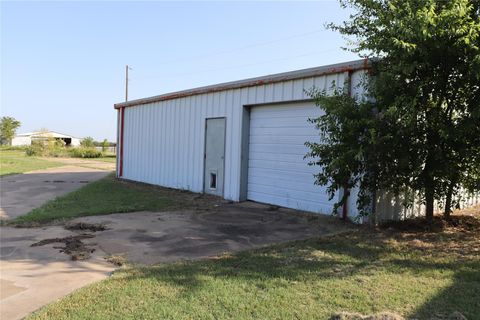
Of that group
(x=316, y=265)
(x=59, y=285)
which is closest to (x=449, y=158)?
(x=316, y=265)

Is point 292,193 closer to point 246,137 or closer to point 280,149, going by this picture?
point 280,149

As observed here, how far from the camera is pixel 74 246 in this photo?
21.4 ft

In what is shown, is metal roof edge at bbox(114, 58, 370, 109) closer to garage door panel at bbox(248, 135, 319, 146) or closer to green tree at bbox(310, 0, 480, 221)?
green tree at bbox(310, 0, 480, 221)

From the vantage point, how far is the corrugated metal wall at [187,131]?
10281 millimetres

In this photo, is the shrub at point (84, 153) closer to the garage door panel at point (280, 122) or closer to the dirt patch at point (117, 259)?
the garage door panel at point (280, 122)

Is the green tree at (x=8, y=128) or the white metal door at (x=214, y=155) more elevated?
the green tree at (x=8, y=128)

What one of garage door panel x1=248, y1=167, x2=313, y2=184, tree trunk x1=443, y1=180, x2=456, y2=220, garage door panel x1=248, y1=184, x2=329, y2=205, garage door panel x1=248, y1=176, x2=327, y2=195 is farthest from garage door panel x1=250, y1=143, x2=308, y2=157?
tree trunk x1=443, y1=180, x2=456, y2=220

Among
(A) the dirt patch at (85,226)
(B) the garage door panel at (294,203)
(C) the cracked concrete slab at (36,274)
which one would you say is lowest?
(C) the cracked concrete slab at (36,274)

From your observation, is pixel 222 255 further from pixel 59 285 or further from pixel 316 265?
pixel 59 285

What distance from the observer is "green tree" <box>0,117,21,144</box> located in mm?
76625

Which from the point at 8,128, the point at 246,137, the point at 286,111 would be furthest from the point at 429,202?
the point at 8,128

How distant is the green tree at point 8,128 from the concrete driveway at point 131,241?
255 feet

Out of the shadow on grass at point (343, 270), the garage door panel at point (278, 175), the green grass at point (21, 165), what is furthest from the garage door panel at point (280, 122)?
the green grass at point (21, 165)

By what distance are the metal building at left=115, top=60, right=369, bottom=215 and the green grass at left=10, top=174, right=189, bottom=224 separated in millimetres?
1208
